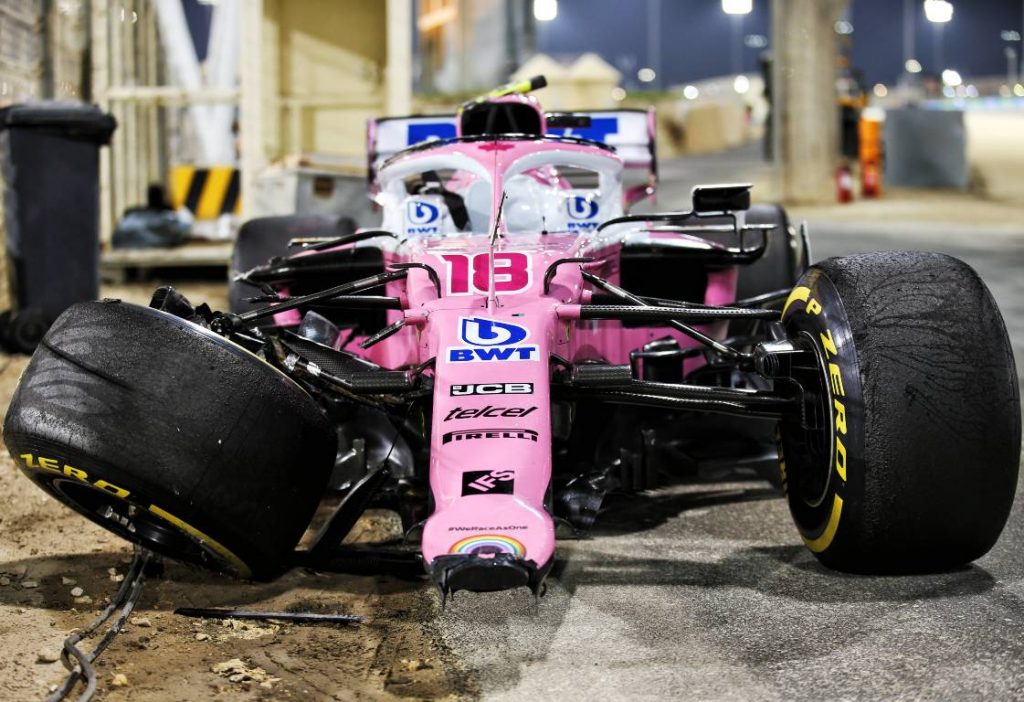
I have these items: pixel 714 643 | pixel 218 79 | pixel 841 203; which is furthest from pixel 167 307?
pixel 841 203

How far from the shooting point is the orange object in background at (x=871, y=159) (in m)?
23.7

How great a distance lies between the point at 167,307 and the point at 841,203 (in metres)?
19.3

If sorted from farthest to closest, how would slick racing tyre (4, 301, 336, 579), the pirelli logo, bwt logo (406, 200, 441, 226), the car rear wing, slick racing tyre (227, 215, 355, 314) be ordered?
the pirelli logo
the car rear wing
slick racing tyre (227, 215, 355, 314)
bwt logo (406, 200, 441, 226)
slick racing tyre (4, 301, 336, 579)

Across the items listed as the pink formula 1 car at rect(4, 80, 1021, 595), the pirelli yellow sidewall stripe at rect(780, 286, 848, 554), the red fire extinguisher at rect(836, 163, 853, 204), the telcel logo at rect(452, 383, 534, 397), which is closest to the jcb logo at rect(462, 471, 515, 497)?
the pink formula 1 car at rect(4, 80, 1021, 595)

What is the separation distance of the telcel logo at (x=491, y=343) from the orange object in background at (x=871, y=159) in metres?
20.6

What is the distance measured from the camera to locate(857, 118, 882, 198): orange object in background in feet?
77.9

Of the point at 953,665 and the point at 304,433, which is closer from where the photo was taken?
the point at 953,665

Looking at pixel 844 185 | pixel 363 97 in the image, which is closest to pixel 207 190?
pixel 363 97

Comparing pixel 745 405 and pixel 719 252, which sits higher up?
pixel 719 252

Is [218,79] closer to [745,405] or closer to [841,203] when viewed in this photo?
[841,203]

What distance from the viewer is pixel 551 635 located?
3.85 m

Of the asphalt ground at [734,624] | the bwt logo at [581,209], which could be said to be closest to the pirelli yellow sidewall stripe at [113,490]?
the asphalt ground at [734,624]

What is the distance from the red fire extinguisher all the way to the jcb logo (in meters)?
19.3

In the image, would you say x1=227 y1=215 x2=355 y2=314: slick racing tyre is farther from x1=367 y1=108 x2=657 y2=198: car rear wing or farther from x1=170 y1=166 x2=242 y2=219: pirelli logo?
x1=170 y1=166 x2=242 y2=219: pirelli logo
